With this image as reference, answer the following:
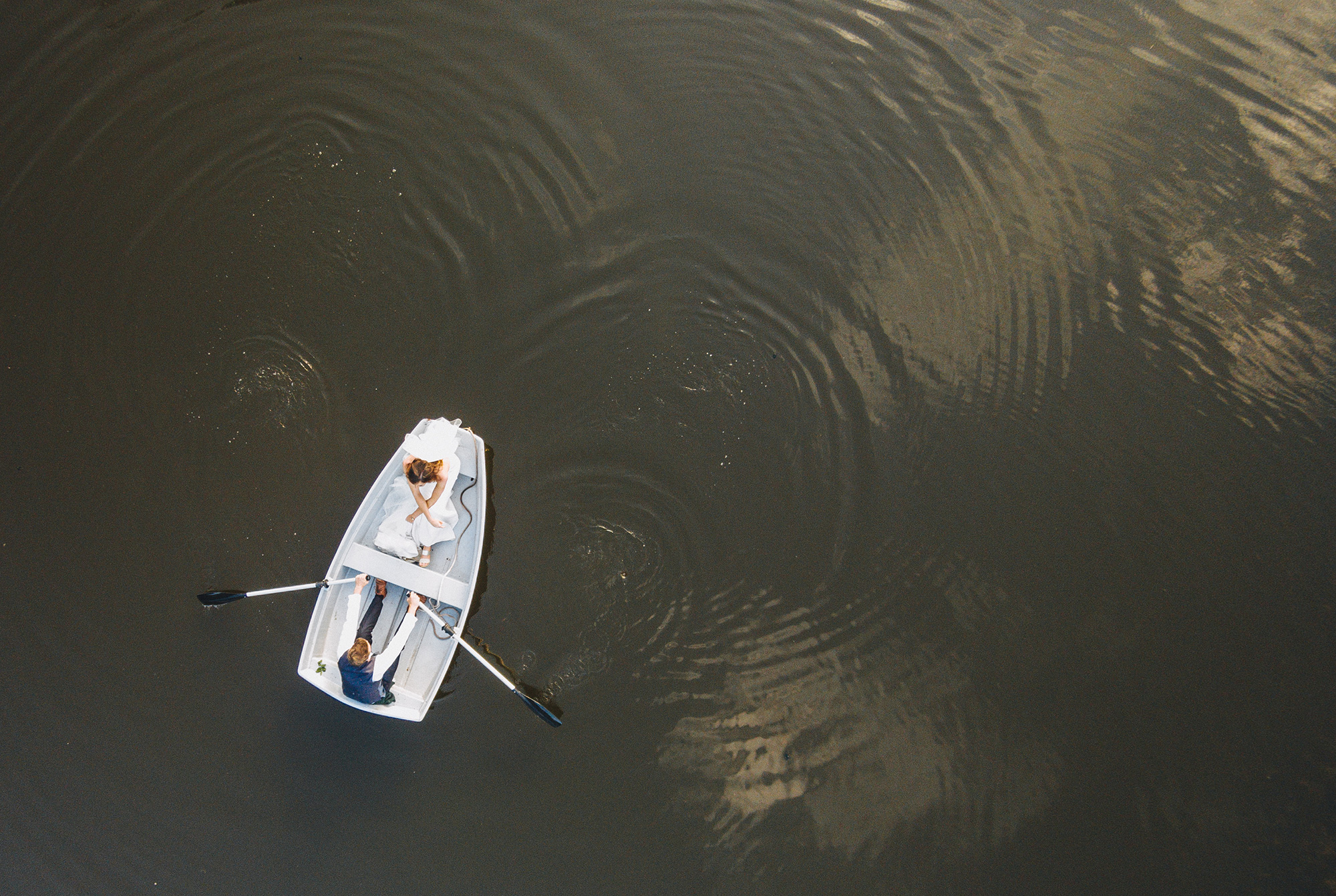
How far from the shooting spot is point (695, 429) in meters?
5.96

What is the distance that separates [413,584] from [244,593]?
1.21 m

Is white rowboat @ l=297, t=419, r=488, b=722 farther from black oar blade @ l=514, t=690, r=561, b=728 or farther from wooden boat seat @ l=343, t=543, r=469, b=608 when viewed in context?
black oar blade @ l=514, t=690, r=561, b=728

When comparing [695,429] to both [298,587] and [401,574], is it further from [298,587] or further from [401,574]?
[298,587]

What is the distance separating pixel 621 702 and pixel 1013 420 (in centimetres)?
357

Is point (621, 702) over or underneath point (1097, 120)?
underneath

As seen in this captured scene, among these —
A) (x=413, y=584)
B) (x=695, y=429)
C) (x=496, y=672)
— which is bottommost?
(x=496, y=672)

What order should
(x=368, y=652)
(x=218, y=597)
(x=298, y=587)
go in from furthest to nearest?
(x=218, y=597) < (x=298, y=587) < (x=368, y=652)

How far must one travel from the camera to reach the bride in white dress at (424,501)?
5.45m

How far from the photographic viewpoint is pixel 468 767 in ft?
18.9

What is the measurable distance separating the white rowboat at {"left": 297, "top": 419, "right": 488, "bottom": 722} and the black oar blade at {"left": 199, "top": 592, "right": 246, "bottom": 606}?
527 millimetres

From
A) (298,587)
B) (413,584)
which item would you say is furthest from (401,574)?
(298,587)

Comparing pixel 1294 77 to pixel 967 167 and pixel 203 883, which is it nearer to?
pixel 967 167

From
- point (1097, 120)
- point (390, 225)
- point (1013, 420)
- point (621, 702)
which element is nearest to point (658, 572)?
point (621, 702)

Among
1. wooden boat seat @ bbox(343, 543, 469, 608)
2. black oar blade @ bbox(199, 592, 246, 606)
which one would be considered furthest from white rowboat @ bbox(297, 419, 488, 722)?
black oar blade @ bbox(199, 592, 246, 606)
